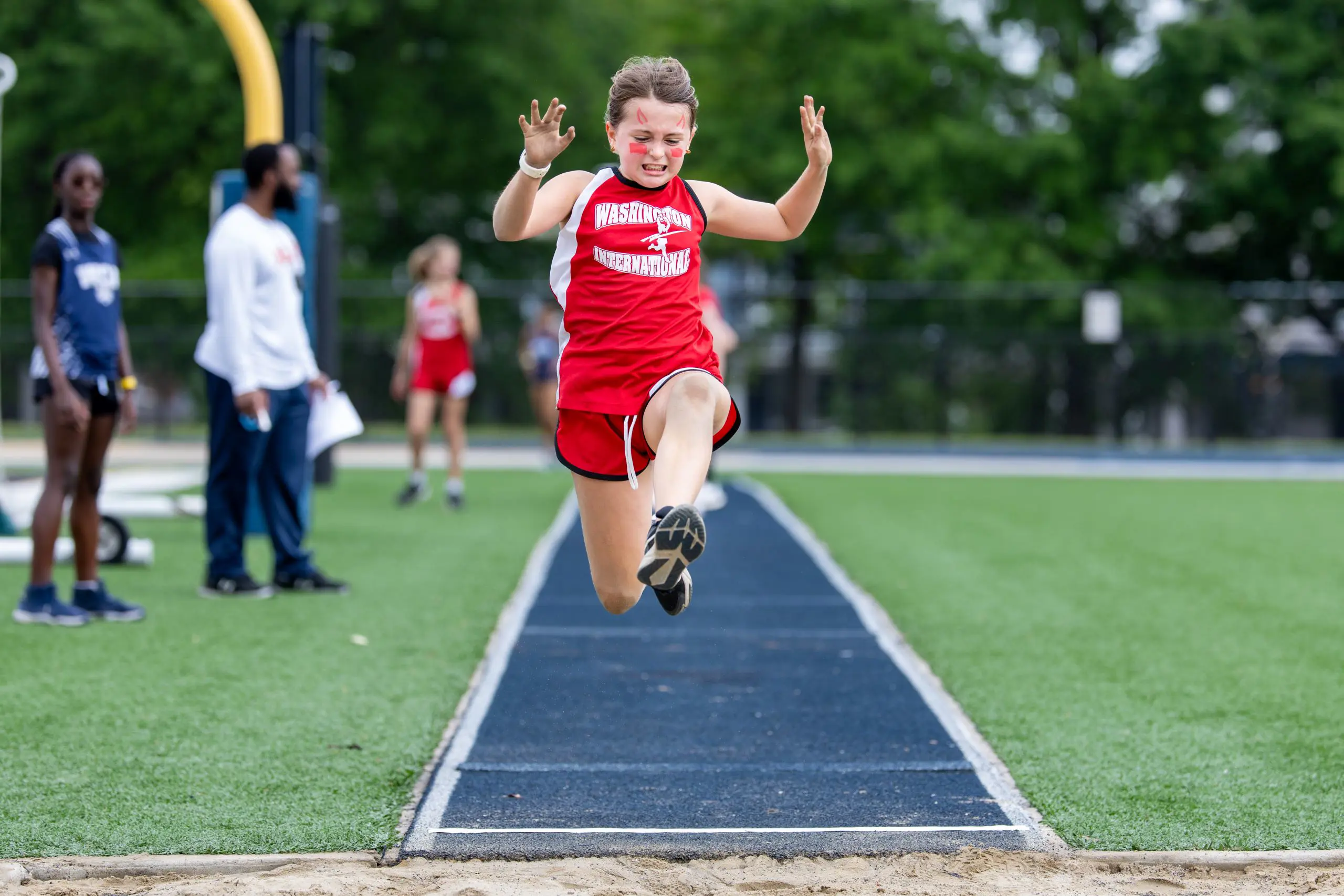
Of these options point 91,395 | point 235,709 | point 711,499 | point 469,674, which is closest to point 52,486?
point 91,395

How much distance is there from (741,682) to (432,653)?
53.6 inches

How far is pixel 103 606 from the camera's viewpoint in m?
7.48

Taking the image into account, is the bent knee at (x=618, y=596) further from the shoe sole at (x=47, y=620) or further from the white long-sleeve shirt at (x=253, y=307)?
the shoe sole at (x=47, y=620)

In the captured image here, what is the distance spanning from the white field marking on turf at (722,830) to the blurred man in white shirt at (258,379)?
3892 mm

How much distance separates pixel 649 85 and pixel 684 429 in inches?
39.4

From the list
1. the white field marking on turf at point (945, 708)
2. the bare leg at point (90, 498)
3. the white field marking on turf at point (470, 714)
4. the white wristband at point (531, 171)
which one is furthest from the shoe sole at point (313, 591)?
the white wristband at point (531, 171)

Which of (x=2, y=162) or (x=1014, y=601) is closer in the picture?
(x=1014, y=601)

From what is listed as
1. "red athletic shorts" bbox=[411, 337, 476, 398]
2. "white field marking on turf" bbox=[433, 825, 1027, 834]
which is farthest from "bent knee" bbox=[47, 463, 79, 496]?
"red athletic shorts" bbox=[411, 337, 476, 398]

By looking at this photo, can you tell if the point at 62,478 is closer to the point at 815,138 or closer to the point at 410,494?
the point at 815,138

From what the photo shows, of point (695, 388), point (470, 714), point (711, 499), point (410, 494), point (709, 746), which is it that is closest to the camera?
point (695, 388)

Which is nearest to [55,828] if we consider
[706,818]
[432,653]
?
[706,818]

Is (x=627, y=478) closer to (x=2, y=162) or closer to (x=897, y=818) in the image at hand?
(x=897, y=818)

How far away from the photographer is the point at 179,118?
32781mm

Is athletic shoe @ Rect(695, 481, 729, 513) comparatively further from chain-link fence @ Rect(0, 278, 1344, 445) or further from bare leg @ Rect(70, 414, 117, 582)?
chain-link fence @ Rect(0, 278, 1344, 445)
